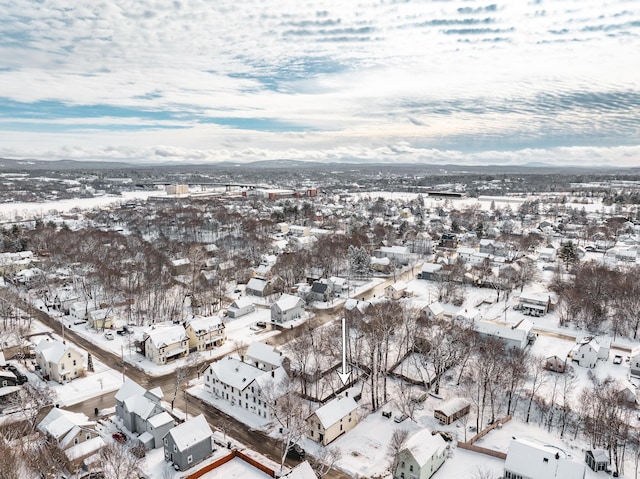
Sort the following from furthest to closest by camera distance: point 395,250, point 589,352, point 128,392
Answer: point 395,250 < point 589,352 < point 128,392

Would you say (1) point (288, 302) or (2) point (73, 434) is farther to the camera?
(1) point (288, 302)

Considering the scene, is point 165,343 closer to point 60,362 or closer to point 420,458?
point 60,362

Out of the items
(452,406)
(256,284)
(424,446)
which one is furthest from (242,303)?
(424,446)

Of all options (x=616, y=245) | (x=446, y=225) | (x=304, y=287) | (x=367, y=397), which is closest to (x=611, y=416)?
(x=367, y=397)

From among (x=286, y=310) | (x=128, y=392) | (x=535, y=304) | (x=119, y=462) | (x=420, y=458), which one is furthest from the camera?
(x=535, y=304)

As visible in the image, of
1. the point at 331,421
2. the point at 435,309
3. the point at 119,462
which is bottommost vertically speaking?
the point at 435,309

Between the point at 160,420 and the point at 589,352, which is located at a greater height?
the point at 160,420

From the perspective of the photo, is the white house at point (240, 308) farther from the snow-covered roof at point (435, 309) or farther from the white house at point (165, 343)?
the snow-covered roof at point (435, 309)

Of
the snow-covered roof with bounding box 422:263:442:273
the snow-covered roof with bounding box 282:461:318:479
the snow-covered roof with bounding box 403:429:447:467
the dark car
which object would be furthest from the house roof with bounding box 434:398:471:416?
the snow-covered roof with bounding box 422:263:442:273
